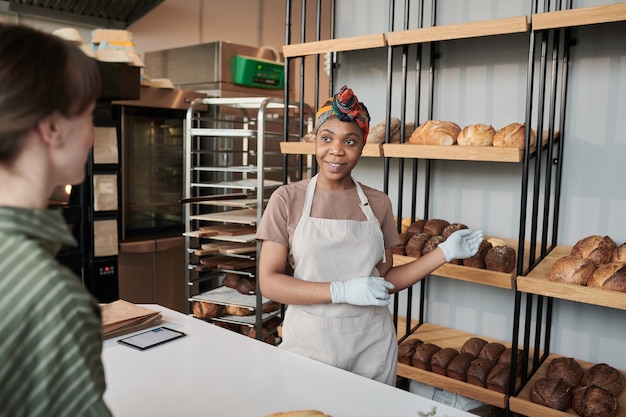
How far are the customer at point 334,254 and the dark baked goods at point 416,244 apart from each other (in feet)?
1.59

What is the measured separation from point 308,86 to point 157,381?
5.23m

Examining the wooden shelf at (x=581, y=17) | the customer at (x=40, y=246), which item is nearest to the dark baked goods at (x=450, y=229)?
the wooden shelf at (x=581, y=17)

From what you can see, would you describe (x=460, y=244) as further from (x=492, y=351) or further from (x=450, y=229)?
(x=492, y=351)

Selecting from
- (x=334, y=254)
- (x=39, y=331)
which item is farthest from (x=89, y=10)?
(x=39, y=331)

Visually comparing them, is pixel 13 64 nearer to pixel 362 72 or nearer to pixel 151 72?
pixel 362 72

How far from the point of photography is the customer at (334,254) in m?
1.76

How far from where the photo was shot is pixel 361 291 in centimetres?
163

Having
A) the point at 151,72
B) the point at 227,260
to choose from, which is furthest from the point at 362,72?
the point at 151,72

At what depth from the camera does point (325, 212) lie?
1.83 m

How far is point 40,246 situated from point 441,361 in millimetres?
1935

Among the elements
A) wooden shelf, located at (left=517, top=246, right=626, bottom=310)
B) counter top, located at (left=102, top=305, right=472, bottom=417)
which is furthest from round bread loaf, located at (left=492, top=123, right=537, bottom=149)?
counter top, located at (left=102, top=305, right=472, bottom=417)

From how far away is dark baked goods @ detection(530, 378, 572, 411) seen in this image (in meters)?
2.00

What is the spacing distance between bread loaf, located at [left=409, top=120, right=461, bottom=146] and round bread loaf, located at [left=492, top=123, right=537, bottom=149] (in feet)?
0.61

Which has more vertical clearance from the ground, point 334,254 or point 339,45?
point 339,45
